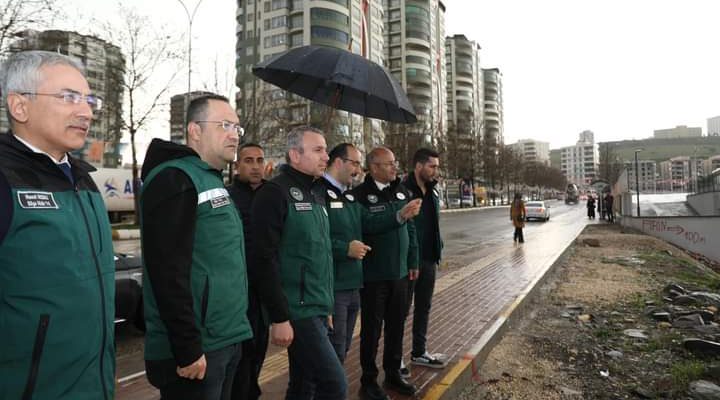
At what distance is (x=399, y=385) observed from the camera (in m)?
3.85

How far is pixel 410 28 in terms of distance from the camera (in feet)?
295

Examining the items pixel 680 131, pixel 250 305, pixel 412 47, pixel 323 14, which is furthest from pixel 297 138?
pixel 680 131

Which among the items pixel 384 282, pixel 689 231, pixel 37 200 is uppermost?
pixel 37 200

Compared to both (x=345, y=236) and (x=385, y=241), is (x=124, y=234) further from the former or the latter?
(x=345, y=236)

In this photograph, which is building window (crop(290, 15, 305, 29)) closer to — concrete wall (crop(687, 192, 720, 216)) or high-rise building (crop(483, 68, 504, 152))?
concrete wall (crop(687, 192, 720, 216))

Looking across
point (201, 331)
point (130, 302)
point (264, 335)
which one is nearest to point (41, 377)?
point (201, 331)

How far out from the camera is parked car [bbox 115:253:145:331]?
18.1ft

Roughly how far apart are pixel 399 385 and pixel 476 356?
1299 mm

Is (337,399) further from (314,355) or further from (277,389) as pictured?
(277,389)

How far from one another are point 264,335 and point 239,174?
1.34m

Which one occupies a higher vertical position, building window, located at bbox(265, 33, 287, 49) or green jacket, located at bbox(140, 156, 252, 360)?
building window, located at bbox(265, 33, 287, 49)

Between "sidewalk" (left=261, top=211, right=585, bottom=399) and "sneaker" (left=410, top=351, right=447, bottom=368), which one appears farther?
"sneaker" (left=410, top=351, right=447, bottom=368)

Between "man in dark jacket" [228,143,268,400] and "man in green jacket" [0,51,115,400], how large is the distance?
0.97 meters

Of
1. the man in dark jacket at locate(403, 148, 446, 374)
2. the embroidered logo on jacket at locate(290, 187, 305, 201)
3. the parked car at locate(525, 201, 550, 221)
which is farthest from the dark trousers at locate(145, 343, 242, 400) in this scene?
the parked car at locate(525, 201, 550, 221)
